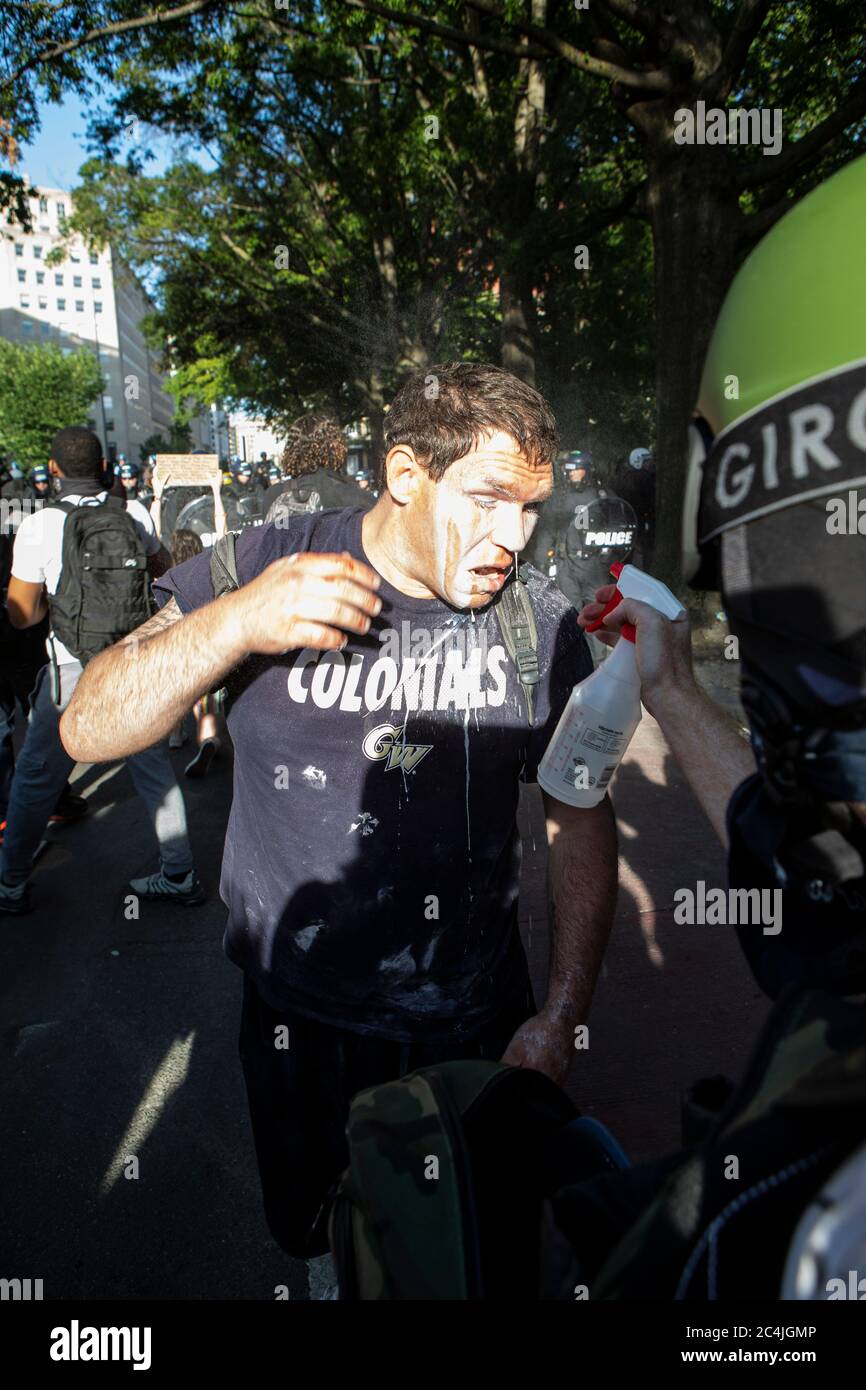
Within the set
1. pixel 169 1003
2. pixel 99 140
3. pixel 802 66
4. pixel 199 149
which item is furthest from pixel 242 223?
pixel 169 1003

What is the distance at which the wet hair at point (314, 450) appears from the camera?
566 cm

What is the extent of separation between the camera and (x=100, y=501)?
4461mm

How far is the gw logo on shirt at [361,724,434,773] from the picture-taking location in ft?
6.08

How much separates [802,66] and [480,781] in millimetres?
11710

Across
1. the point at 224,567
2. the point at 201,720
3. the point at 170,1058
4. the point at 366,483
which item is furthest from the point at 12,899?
the point at 366,483

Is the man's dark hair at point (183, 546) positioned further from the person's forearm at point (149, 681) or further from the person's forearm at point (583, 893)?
the person's forearm at point (583, 893)

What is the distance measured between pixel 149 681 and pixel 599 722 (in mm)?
824

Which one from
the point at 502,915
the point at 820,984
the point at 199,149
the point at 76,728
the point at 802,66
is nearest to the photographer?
the point at 820,984

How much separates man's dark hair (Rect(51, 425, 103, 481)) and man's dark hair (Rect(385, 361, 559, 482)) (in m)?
3.26

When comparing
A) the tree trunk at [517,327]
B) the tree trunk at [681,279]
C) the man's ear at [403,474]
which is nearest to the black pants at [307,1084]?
the man's ear at [403,474]

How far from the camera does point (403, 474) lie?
1.90 metres

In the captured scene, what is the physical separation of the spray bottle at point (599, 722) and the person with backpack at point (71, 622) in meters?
3.06

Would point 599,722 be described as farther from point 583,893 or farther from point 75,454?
point 75,454

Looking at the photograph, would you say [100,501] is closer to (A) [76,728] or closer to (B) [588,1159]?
(A) [76,728]
